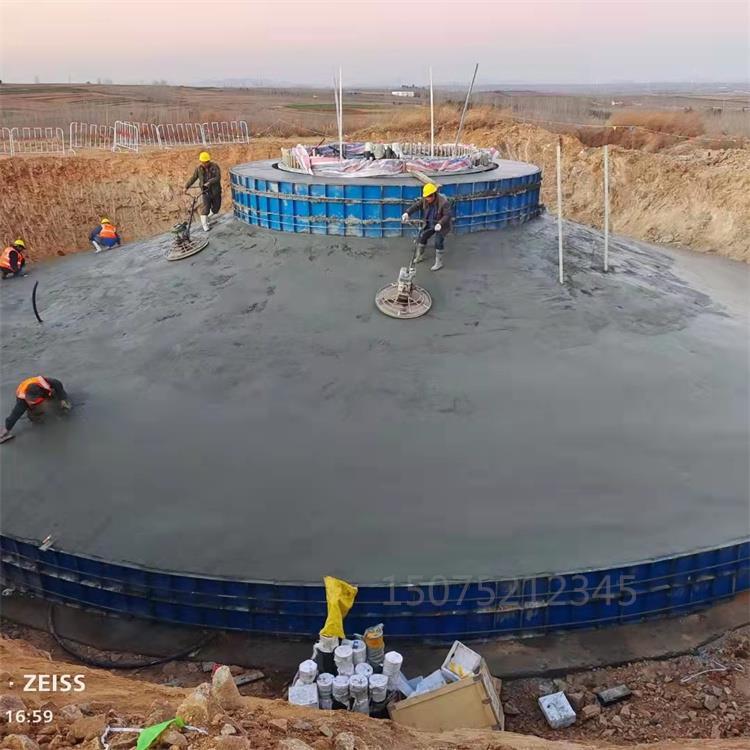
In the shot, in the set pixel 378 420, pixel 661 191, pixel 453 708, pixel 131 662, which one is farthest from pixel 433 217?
pixel 661 191

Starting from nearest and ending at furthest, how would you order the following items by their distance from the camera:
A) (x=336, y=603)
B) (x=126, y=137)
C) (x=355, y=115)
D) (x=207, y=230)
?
(x=336, y=603)
(x=207, y=230)
(x=126, y=137)
(x=355, y=115)

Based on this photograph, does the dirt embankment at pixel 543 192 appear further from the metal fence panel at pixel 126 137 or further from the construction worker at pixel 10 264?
the construction worker at pixel 10 264

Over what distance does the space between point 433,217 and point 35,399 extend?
6.34m

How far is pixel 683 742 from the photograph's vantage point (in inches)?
243

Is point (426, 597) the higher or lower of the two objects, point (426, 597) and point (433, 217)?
the lower

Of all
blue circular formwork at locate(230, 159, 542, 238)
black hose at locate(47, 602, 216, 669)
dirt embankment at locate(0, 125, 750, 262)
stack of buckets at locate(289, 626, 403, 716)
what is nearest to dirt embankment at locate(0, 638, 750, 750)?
stack of buckets at locate(289, 626, 403, 716)

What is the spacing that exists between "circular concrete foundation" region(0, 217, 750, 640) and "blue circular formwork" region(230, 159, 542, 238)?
0.94 feet

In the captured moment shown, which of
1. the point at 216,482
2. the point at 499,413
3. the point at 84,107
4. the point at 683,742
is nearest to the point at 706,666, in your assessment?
the point at 683,742

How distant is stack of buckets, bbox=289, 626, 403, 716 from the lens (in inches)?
256

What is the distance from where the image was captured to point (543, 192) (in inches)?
1147

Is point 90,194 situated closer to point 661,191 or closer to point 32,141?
point 32,141

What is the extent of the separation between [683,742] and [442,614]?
8.39ft

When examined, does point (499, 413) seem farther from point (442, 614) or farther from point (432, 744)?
point (432, 744)

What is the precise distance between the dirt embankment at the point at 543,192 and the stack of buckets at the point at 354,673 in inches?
912
